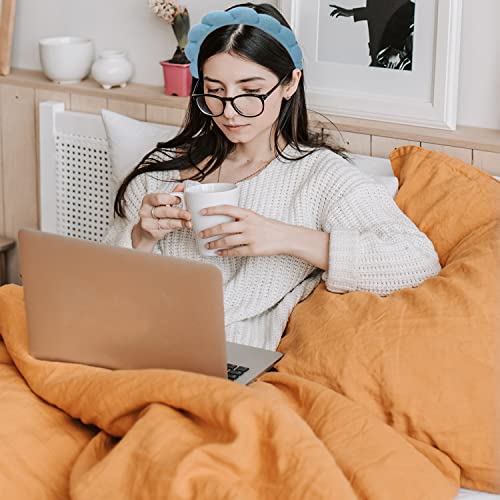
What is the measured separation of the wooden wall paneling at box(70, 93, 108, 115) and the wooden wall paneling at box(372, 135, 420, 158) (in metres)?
0.77

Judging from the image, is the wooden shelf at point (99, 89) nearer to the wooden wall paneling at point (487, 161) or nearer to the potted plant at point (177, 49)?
the potted plant at point (177, 49)

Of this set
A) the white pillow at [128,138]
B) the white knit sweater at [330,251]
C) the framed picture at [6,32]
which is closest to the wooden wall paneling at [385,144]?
the white knit sweater at [330,251]

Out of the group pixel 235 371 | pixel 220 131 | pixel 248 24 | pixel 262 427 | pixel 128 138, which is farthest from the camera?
pixel 128 138

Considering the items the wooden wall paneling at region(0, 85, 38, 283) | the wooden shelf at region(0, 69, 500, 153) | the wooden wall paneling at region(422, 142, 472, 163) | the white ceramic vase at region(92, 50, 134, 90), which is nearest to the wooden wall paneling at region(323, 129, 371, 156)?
the wooden shelf at region(0, 69, 500, 153)

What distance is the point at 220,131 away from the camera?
1.93m

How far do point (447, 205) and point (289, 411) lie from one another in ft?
2.30

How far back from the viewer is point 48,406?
1461 mm

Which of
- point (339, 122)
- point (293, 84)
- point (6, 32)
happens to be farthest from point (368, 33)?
point (6, 32)

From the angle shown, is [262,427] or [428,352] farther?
[428,352]

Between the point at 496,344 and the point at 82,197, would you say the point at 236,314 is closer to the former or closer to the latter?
the point at 496,344

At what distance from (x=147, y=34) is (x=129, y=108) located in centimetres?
21

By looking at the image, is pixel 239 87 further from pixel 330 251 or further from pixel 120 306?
pixel 120 306

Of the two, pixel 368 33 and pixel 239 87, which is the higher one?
pixel 368 33

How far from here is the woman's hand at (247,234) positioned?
159 cm
